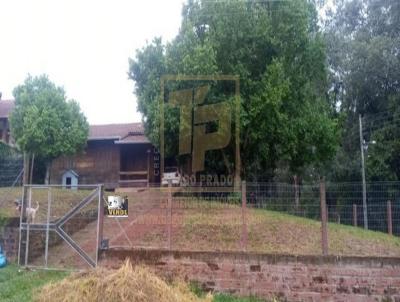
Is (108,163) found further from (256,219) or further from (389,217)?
(389,217)

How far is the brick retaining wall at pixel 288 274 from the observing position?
698cm

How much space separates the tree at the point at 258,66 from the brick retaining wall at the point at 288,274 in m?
7.65

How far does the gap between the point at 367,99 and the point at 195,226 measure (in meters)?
20.1

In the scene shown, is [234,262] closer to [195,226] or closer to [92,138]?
[195,226]

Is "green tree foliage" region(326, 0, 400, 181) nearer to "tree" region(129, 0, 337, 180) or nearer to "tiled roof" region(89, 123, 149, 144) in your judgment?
"tree" region(129, 0, 337, 180)

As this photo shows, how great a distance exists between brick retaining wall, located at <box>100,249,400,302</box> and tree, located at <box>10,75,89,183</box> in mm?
11631

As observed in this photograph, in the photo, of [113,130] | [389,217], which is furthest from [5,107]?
[389,217]

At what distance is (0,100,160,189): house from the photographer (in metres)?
22.9

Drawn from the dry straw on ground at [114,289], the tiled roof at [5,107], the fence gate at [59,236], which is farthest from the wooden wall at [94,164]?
the dry straw on ground at [114,289]

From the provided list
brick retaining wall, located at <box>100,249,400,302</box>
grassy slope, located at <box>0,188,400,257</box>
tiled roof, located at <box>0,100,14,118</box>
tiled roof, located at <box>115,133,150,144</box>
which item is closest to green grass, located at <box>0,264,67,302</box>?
brick retaining wall, located at <box>100,249,400,302</box>

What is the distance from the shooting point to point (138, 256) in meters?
7.93

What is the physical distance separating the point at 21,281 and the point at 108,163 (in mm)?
15492

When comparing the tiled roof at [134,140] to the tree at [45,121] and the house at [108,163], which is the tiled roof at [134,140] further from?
→ the tree at [45,121]

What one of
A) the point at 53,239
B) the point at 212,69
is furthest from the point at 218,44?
the point at 53,239
